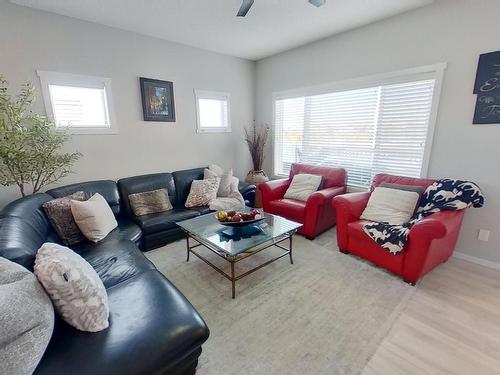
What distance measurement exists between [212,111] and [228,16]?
164 centimetres

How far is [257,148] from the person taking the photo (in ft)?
14.8

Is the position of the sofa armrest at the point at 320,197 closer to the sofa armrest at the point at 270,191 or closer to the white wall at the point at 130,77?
the sofa armrest at the point at 270,191

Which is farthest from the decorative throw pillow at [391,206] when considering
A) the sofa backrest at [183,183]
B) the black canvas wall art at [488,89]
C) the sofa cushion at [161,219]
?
the sofa backrest at [183,183]

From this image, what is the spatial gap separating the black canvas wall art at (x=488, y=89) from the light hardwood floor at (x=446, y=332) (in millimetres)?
1541

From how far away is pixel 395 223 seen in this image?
93.7 inches

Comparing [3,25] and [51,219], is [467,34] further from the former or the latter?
[3,25]

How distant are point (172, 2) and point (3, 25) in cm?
167

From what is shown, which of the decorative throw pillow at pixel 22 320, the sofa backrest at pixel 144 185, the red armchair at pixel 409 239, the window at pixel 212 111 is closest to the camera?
the decorative throw pillow at pixel 22 320

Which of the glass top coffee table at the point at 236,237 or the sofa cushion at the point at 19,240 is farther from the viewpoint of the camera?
the glass top coffee table at the point at 236,237

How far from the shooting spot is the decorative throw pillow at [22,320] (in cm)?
83

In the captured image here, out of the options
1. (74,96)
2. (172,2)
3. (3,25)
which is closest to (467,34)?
(172,2)

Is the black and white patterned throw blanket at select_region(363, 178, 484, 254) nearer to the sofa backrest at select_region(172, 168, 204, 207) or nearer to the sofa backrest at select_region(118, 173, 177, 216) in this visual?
the sofa backrest at select_region(172, 168, 204, 207)

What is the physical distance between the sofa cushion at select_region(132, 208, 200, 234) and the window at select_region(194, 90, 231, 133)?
1559mm

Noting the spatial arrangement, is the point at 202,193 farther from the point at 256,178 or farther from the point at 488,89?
the point at 488,89
